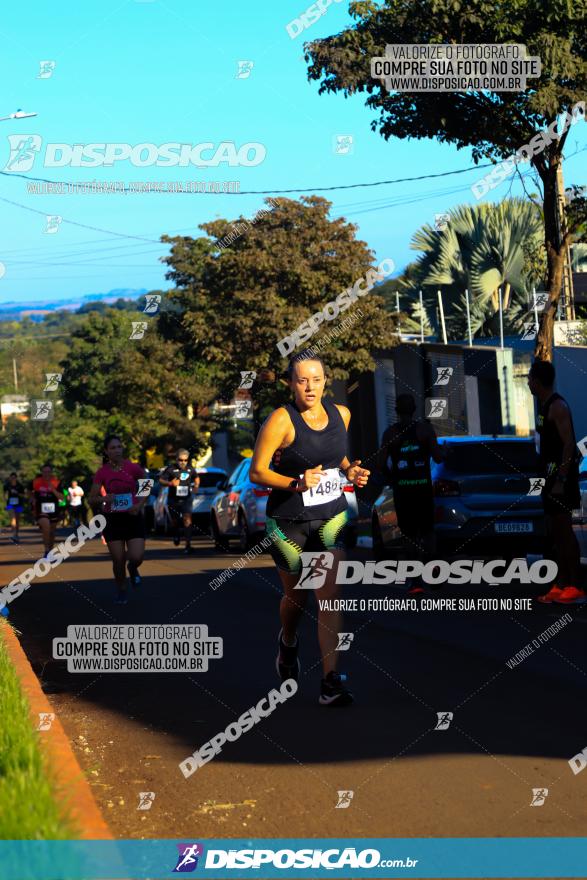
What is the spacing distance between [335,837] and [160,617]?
8094 millimetres

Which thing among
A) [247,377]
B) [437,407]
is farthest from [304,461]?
[437,407]

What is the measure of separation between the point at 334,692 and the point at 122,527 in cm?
751

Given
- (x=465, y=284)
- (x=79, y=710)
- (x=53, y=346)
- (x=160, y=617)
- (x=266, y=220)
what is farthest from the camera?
(x=53, y=346)

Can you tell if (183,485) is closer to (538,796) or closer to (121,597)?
(121,597)

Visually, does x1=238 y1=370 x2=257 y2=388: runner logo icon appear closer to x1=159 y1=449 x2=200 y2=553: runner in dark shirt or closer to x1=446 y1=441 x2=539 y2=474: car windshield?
x1=159 y1=449 x2=200 y2=553: runner in dark shirt

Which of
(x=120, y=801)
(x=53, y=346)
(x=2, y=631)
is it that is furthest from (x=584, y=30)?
(x=53, y=346)

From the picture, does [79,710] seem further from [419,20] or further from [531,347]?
[531,347]

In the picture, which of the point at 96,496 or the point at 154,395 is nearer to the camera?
the point at 96,496

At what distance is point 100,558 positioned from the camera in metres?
25.8

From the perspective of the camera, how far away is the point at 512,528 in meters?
15.5

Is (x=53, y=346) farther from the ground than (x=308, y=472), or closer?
farther from the ground

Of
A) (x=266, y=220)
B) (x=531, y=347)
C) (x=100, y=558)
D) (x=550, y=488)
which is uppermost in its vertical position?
(x=266, y=220)

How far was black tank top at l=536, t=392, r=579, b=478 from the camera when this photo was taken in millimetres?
12219

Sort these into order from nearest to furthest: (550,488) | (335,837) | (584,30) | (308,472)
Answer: (335,837) → (308,472) → (550,488) → (584,30)
